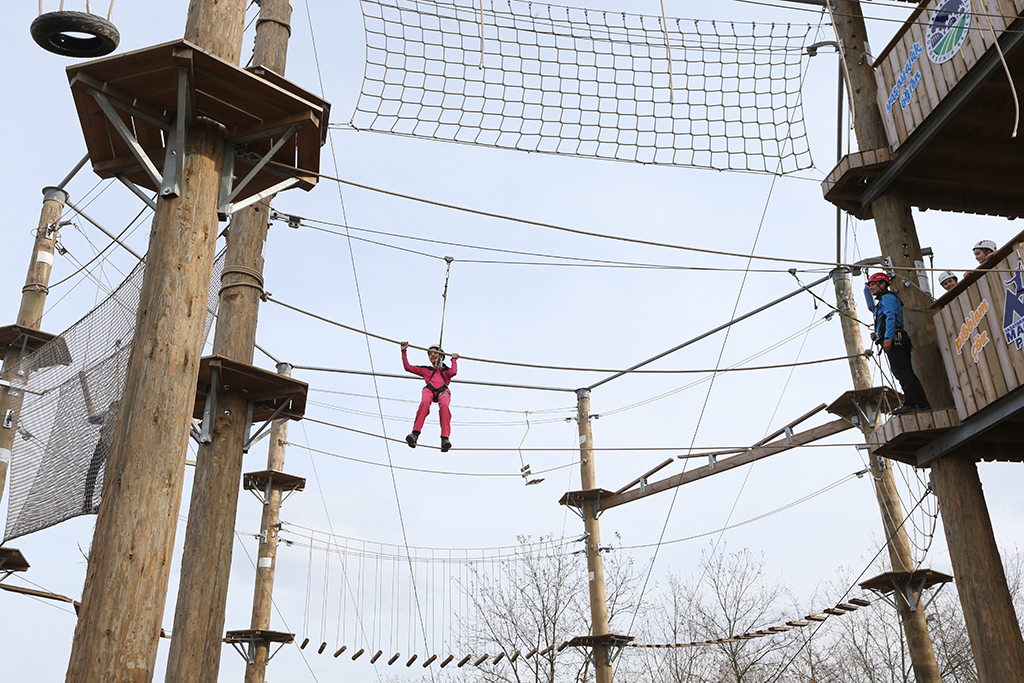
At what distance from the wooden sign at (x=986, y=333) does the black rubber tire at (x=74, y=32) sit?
19.2ft

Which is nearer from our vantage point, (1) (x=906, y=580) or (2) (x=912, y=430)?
(2) (x=912, y=430)

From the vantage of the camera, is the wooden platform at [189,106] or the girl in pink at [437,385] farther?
the girl in pink at [437,385]

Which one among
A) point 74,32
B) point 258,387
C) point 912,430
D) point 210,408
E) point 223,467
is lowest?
point 223,467

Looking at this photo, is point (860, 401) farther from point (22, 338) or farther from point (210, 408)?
point (22, 338)

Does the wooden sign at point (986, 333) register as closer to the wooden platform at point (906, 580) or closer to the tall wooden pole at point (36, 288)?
the wooden platform at point (906, 580)

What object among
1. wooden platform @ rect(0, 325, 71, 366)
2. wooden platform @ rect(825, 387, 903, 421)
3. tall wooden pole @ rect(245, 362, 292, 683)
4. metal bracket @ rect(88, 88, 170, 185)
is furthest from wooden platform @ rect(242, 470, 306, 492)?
metal bracket @ rect(88, 88, 170, 185)

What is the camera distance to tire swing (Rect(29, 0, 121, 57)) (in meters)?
4.50

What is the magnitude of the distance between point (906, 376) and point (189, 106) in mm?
5617

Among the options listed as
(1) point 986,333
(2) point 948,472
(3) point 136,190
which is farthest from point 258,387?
(1) point 986,333

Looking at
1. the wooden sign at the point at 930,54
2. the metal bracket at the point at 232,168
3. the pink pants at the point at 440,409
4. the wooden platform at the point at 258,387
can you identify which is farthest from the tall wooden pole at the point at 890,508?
the metal bracket at the point at 232,168

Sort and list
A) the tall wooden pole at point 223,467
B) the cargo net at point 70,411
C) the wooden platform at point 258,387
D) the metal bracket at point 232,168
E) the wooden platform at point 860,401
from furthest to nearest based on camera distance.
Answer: the wooden platform at point 860,401 → the cargo net at point 70,411 → the wooden platform at point 258,387 → the tall wooden pole at point 223,467 → the metal bracket at point 232,168

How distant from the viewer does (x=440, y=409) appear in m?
9.97

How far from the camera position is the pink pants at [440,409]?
9.66m

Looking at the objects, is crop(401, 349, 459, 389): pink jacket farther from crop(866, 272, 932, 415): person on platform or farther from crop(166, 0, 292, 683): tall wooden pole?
crop(866, 272, 932, 415): person on platform
